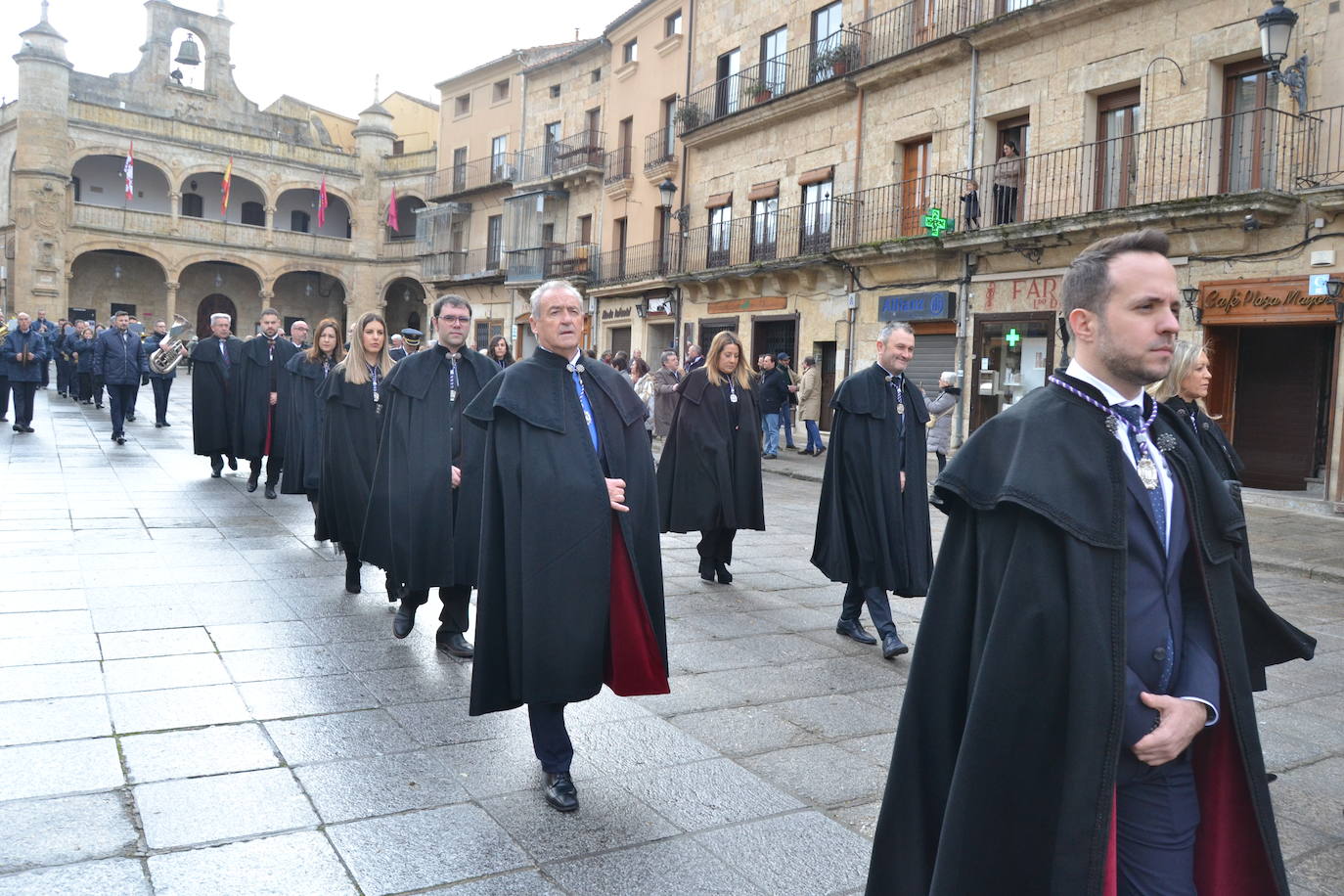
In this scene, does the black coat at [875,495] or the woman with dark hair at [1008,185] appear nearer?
the black coat at [875,495]

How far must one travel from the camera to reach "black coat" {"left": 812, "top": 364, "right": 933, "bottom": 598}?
6.04 m

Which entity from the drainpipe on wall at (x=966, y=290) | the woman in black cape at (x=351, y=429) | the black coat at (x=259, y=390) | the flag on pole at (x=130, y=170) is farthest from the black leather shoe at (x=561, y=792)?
the flag on pole at (x=130, y=170)

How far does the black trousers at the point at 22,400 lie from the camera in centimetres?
1759

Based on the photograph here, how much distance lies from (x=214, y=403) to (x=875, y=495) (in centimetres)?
971

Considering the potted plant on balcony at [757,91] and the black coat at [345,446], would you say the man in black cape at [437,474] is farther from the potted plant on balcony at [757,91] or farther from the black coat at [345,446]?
the potted plant on balcony at [757,91]

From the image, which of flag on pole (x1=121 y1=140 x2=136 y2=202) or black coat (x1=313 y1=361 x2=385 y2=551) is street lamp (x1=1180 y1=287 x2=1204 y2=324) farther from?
flag on pole (x1=121 y1=140 x2=136 y2=202)

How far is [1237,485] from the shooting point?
379 centimetres

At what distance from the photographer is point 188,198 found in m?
44.3

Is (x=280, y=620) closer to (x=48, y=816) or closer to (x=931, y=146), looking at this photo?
(x=48, y=816)

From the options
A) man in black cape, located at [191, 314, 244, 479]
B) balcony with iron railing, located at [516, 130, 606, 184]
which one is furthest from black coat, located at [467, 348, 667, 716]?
balcony with iron railing, located at [516, 130, 606, 184]

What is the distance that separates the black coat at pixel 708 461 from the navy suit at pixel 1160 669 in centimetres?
593

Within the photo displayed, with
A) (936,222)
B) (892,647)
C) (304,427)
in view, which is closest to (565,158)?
(936,222)

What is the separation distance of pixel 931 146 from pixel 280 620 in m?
16.8

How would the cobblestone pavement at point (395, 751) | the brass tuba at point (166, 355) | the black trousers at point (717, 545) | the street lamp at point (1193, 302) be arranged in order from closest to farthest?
1. the cobblestone pavement at point (395, 751)
2. the black trousers at point (717, 545)
3. the street lamp at point (1193, 302)
4. the brass tuba at point (166, 355)
